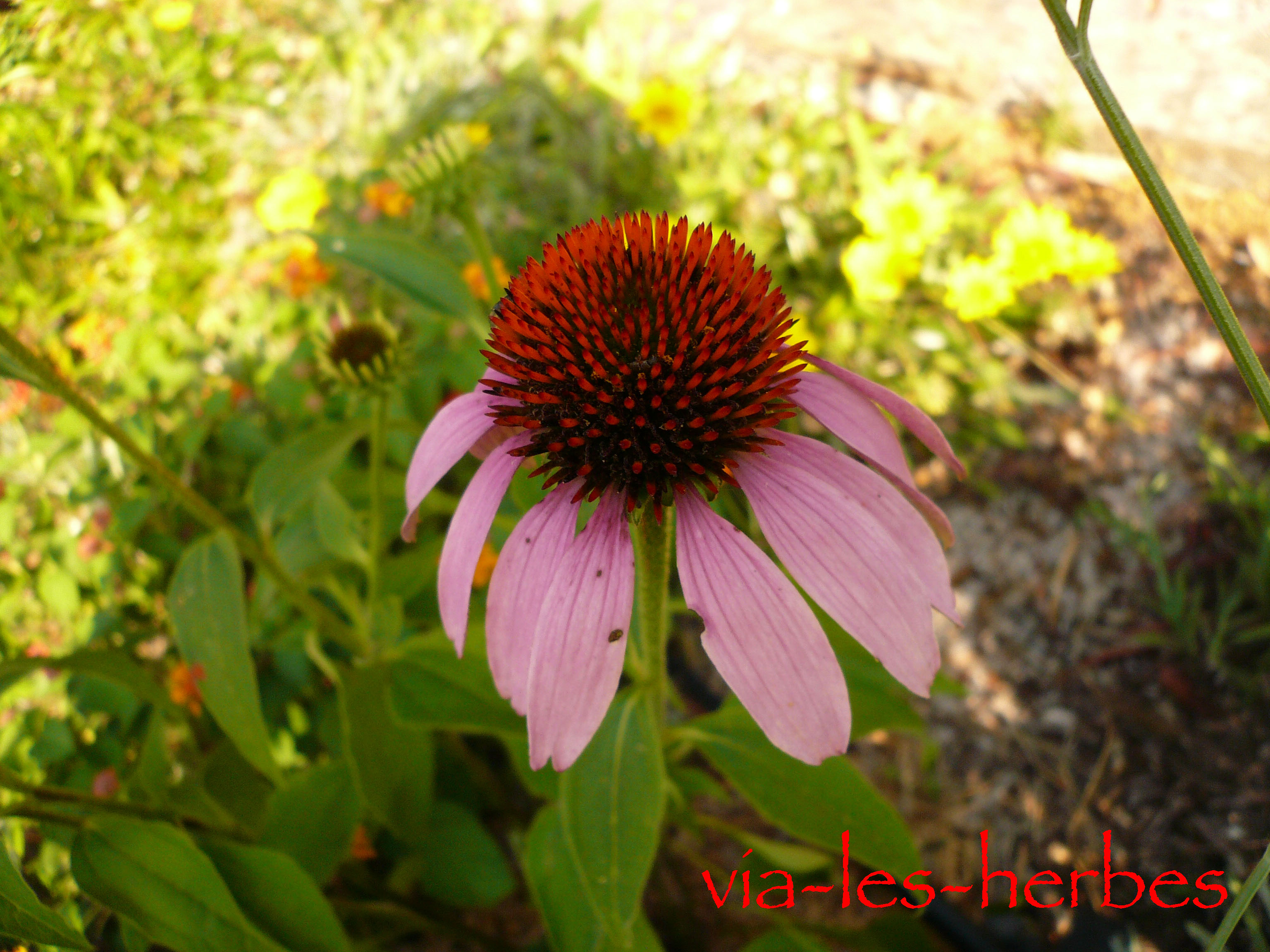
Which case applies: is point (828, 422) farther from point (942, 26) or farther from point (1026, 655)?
point (942, 26)

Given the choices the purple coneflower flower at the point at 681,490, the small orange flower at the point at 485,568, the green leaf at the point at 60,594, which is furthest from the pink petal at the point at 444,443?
the green leaf at the point at 60,594

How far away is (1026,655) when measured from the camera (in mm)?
1403

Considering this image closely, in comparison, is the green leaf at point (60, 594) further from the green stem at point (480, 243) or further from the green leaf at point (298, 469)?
the green stem at point (480, 243)

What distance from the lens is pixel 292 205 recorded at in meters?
1.58

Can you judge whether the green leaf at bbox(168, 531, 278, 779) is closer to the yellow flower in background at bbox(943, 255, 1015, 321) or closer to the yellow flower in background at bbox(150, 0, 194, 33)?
the yellow flower in background at bbox(150, 0, 194, 33)

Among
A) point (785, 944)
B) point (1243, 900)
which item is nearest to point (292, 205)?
point (785, 944)

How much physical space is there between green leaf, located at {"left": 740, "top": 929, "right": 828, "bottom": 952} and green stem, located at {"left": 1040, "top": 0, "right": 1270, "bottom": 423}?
673 mm

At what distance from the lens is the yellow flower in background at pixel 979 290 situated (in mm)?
1480

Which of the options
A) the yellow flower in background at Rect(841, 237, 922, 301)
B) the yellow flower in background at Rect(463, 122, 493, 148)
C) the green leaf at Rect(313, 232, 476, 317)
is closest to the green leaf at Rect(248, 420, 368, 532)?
the green leaf at Rect(313, 232, 476, 317)

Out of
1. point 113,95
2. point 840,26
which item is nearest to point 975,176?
point 840,26

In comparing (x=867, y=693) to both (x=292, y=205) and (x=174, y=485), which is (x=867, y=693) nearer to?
(x=174, y=485)

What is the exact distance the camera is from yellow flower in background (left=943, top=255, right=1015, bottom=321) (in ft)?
4.86

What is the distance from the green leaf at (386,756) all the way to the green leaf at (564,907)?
194 mm

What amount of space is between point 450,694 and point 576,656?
12.5 inches
